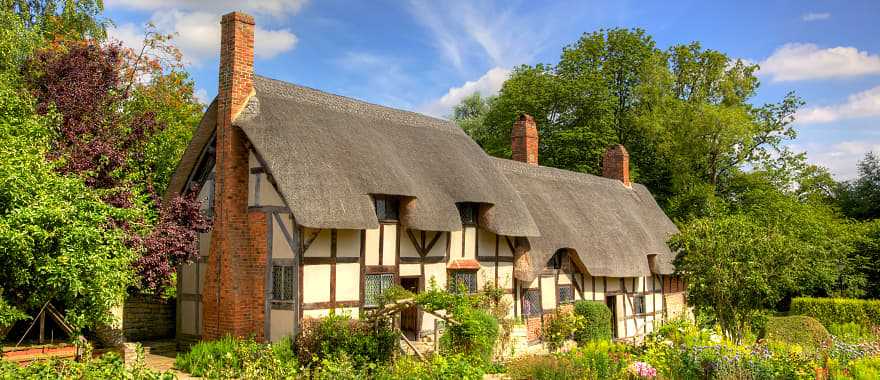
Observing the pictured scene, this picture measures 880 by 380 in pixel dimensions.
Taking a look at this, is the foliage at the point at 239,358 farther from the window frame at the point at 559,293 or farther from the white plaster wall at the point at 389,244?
the window frame at the point at 559,293

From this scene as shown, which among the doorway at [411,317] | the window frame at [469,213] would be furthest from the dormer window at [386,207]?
the window frame at [469,213]

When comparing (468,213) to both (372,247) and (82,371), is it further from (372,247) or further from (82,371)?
(82,371)

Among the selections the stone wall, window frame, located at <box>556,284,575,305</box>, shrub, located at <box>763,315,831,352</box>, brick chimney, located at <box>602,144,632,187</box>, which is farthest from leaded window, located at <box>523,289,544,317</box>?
brick chimney, located at <box>602,144,632,187</box>

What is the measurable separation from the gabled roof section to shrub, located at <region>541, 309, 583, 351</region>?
2864 mm

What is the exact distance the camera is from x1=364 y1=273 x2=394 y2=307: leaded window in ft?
48.6

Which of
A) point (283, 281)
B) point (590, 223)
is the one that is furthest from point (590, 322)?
point (283, 281)

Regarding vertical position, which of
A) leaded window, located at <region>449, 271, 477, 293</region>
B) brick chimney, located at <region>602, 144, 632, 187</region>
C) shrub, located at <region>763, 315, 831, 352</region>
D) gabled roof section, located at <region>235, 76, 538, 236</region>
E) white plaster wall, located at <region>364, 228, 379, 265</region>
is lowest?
shrub, located at <region>763, 315, 831, 352</region>

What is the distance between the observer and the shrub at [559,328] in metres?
18.8

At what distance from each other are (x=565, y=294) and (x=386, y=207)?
7297 millimetres

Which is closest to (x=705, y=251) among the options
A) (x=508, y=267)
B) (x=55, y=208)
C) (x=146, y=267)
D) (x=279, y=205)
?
(x=508, y=267)

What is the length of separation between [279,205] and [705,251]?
9738mm

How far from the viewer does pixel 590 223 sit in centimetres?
2188

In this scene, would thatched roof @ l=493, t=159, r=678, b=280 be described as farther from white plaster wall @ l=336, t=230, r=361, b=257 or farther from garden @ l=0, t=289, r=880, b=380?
white plaster wall @ l=336, t=230, r=361, b=257

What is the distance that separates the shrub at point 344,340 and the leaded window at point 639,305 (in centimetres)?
1202
